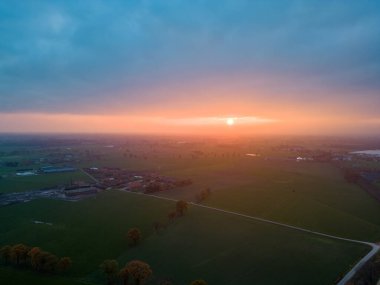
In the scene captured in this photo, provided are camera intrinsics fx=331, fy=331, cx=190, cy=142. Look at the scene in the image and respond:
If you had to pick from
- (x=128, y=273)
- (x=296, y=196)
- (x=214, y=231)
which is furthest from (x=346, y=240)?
(x=128, y=273)

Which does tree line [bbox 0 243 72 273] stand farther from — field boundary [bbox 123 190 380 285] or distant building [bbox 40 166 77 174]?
distant building [bbox 40 166 77 174]

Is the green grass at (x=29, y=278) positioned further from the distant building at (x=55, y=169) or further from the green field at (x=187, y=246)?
the distant building at (x=55, y=169)

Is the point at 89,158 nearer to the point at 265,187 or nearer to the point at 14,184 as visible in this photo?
the point at 14,184

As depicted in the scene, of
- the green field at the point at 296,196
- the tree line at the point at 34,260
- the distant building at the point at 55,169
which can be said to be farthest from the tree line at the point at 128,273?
the distant building at the point at 55,169

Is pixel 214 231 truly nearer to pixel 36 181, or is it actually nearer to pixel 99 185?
pixel 99 185

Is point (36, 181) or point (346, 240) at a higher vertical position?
point (36, 181)

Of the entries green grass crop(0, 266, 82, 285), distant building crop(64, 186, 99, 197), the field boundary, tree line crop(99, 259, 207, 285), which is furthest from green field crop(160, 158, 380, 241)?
green grass crop(0, 266, 82, 285)
